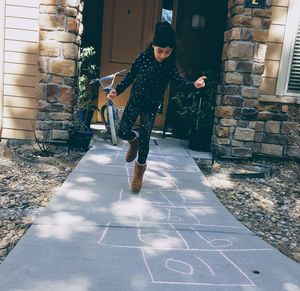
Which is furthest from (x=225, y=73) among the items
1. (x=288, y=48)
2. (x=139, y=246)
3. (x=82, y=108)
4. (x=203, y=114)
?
(x=139, y=246)

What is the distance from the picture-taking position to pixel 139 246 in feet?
9.35

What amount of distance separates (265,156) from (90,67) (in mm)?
3036

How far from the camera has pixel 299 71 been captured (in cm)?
584

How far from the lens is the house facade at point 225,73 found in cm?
545

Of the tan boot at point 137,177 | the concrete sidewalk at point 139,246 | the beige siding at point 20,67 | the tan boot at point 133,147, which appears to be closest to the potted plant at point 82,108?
the beige siding at point 20,67

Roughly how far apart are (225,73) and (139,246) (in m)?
3.51

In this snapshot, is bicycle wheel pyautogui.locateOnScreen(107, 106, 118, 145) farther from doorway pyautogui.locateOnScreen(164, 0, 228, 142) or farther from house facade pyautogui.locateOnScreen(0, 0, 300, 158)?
doorway pyautogui.locateOnScreen(164, 0, 228, 142)

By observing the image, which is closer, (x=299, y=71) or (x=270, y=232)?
(x=270, y=232)

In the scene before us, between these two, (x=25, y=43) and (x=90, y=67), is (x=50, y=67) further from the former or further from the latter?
(x=90, y=67)

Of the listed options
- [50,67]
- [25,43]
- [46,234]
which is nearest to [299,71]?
[50,67]

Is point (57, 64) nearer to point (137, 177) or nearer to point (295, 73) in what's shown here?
point (137, 177)

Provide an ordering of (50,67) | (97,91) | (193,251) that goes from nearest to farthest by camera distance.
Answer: (193,251)
(50,67)
(97,91)

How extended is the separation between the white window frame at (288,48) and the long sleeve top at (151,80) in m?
2.60

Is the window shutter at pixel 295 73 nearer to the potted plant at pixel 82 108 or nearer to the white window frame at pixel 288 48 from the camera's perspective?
the white window frame at pixel 288 48
